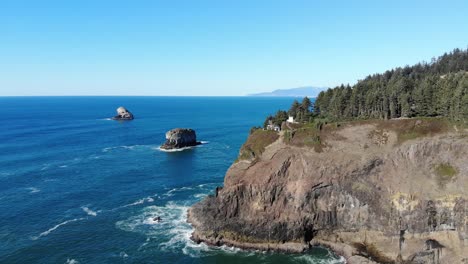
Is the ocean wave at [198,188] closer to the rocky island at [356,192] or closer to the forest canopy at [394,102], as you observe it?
the rocky island at [356,192]

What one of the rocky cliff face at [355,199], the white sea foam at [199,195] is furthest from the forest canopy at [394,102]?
the white sea foam at [199,195]

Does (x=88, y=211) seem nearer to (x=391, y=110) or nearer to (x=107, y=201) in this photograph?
(x=107, y=201)

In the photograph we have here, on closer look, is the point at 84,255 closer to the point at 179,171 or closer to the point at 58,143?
the point at 179,171

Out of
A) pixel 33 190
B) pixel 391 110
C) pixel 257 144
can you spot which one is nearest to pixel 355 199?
pixel 257 144

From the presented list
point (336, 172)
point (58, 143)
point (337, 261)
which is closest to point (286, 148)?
point (336, 172)

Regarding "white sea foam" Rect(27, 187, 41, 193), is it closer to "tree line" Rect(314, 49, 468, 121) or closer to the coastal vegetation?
the coastal vegetation

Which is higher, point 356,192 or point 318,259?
point 356,192

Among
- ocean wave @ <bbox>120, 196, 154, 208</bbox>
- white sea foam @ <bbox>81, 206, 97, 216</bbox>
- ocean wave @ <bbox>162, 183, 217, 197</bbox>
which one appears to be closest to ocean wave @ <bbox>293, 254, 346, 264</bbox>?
ocean wave @ <bbox>162, 183, 217, 197</bbox>
